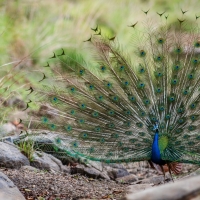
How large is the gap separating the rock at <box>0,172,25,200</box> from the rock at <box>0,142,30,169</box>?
2.57 feet

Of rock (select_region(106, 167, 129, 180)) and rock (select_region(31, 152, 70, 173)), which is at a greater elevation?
rock (select_region(31, 152, 70, 173))

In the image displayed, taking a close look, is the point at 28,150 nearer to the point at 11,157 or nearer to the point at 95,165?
the point at 11,157

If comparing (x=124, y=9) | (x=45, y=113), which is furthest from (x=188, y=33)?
(x=124, y=9)

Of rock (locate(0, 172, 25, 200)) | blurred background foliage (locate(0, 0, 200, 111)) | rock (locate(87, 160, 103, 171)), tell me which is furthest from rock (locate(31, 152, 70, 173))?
blurred background foliage (locate(0, 0, 200, 111))

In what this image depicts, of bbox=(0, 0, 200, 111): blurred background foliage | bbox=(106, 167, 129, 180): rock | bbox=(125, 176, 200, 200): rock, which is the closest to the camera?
bbox=(125, 176, 200, 200): rock

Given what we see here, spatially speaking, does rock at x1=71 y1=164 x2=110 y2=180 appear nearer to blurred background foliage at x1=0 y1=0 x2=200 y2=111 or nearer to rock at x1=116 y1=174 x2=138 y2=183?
rock at x1=116 y1=174 x2=138 y2=183

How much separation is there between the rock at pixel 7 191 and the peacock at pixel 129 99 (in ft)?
3.11

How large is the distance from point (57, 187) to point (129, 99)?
1101 mm

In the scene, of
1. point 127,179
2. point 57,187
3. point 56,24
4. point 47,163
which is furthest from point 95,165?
point 56,24

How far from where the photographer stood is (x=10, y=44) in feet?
28.2

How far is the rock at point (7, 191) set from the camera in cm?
396

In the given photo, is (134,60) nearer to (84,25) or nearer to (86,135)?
(86,135)

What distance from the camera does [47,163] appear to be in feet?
18.5

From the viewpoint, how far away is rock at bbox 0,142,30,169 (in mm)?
5180
